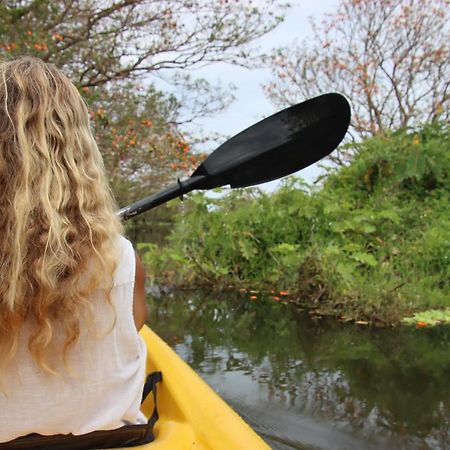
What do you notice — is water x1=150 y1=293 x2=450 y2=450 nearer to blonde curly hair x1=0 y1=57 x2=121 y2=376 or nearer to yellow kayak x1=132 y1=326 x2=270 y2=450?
yellow kayak x1=132 y1=326 x2=270 y2=450

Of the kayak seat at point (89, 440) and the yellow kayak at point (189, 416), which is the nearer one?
the kayak seat at point (89, 440)

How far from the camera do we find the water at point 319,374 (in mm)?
2660

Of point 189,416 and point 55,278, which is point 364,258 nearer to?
point 189,416

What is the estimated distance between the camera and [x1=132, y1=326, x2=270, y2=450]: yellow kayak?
50.9 inches

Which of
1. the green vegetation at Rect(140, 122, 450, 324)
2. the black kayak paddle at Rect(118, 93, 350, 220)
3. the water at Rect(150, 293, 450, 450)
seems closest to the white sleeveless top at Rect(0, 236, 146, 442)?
the black kayak paddle at Rect(118, 93, 350, 220)

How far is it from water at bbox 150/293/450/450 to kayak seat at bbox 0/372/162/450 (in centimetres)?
152

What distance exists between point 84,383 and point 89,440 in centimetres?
13

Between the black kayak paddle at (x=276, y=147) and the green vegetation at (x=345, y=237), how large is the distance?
1995 mm

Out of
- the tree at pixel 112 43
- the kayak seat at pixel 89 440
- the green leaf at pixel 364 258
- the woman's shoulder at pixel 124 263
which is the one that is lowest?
the kayak seat at pixel 89 440

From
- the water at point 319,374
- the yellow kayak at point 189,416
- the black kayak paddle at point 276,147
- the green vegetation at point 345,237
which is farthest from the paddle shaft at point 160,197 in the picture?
the green vegetation at point 345,237

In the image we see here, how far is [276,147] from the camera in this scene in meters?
2.43

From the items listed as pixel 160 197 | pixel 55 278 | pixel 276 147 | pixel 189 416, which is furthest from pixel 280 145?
pixel 55 278

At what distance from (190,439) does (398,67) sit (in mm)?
11880

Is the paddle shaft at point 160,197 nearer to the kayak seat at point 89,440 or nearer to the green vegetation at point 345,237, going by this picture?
the kayak seat at point 89,440
